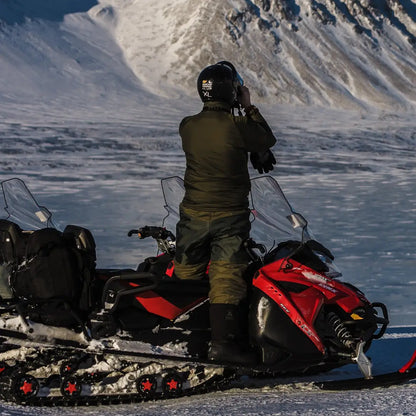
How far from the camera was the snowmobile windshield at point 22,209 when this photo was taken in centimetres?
491

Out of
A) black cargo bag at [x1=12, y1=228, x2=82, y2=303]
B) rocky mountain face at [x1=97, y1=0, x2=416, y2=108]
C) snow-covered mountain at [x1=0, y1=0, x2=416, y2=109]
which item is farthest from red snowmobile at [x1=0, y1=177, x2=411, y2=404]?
rocky mountain face at [x1=97, y1=0, x2=416, y2=108]

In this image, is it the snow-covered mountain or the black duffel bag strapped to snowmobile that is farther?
the snow-covered mountain

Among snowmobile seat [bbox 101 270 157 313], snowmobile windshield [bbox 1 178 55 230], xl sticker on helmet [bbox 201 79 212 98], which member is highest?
xl sticker on helmet [bbox 201 79 212 98]

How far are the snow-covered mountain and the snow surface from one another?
222 millimetres

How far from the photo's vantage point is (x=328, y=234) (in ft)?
40.8

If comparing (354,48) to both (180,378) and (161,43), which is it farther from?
(180,378)

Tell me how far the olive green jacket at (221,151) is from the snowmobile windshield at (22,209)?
1029mm

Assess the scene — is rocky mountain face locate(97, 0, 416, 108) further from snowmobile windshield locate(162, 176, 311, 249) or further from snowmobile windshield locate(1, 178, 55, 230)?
snowmobile windshield locate(162, 176, 311, 249)

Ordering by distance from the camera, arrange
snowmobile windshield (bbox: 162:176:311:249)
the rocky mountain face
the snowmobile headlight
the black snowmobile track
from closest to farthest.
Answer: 1. the black snowmobile track
2. the snowmobile headlight
3. snowmobile windshield (bbox: 162:176:311:249)
4. the rocky mountain face

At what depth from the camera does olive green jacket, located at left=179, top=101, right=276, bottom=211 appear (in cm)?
432

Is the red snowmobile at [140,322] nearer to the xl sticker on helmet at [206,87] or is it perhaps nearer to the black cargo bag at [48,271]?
the black cargo bag at [48,271]

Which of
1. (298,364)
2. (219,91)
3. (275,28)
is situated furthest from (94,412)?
(275,28)

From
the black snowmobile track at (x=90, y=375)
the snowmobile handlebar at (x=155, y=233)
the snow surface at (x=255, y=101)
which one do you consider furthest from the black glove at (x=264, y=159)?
the snow surface at (x=255, y=101)

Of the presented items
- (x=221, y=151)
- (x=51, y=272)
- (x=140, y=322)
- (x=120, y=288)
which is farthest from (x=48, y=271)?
(x=221, y=151)
